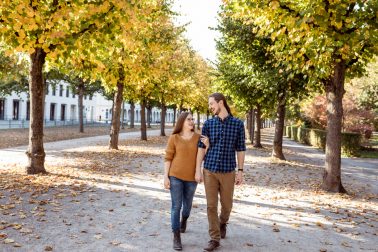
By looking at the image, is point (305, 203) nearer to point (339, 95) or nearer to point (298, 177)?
point (339, 95)

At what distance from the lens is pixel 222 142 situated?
18.0ft

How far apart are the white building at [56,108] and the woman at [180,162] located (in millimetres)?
35716

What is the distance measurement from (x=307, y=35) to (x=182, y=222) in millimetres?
6019

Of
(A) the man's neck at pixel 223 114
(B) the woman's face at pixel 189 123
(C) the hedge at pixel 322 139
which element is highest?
(A) the man's neck at pixel 223 114

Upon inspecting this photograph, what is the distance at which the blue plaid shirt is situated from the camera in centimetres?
546

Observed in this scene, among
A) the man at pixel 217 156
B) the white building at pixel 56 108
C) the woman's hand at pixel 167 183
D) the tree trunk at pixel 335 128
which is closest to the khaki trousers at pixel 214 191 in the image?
the man at pixel 217 156

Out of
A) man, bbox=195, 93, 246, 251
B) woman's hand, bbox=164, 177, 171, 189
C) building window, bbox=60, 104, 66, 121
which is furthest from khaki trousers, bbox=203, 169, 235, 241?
building window, bbox=60, 104, 66, 121

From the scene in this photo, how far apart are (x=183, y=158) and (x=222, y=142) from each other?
583 mm

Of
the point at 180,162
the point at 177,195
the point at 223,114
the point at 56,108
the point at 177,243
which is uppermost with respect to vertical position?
the point at 56,108

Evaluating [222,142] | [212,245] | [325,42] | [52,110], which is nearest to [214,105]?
[222,142]

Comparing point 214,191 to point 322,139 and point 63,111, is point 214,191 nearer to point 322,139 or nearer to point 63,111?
point 322,139

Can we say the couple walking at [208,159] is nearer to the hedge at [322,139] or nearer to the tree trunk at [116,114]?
the tree trunk at [116,114]

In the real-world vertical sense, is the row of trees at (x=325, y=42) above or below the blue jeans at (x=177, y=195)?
above

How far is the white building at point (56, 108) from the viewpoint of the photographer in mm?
55222
